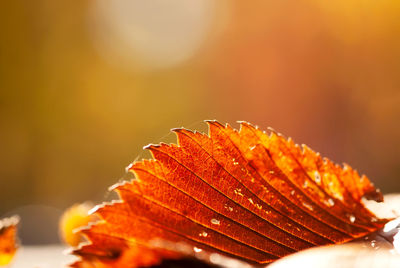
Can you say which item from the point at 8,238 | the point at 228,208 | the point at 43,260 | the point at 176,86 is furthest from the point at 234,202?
the point at 176,86

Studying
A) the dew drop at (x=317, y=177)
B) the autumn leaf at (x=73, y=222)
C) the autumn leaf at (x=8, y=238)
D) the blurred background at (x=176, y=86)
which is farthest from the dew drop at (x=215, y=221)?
the blurred background at (x=176, y=86)

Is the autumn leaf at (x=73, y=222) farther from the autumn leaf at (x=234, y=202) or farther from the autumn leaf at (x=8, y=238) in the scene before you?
the autumn leaf at (x=234, y=202)

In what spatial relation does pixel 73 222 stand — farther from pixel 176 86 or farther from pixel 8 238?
pixel 176 86

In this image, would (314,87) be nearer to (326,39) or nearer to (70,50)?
(326,39)

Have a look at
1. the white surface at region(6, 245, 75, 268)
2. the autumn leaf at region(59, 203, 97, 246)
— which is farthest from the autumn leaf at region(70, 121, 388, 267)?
the autumn leaf at region(59, 203, 97, 246)

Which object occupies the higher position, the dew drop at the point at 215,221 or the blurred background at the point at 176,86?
the blurred background at the point at 176,86

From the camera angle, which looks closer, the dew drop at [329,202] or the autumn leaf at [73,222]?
the dew drop at [329,202]
